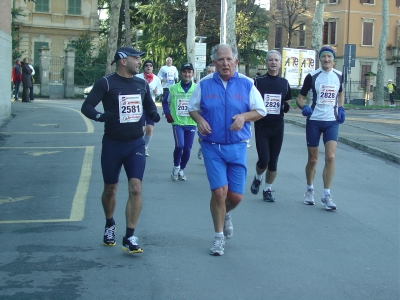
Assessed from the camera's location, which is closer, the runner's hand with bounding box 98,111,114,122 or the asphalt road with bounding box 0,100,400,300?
the asphalt road with bounding box 0,100,400,300

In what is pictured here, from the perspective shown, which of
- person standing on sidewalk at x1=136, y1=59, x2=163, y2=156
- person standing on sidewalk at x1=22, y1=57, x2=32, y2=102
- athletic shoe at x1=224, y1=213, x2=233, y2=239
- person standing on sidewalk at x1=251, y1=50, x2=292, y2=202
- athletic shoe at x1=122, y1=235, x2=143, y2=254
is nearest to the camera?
athletic shoe at x1=122, y1=235, x2=143, y2=254

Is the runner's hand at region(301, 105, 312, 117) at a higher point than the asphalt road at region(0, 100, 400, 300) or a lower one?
higher

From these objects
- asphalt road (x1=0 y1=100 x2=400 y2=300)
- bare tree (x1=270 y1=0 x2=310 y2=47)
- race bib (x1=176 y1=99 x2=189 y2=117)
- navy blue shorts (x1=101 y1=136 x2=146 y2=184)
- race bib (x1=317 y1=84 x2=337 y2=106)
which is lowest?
asphalt road (x1=0 y1=100 x2=400 y2=300)

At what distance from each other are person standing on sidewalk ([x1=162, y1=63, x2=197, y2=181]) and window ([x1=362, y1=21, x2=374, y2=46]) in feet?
193

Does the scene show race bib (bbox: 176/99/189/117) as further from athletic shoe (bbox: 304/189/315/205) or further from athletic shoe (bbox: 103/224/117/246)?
athletic shoe (bbox: 103/224/117/246)

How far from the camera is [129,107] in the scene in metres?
6.75

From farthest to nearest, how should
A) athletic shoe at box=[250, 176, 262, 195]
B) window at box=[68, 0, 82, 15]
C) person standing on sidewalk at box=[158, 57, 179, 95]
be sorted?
1. window at box=[68, 0, 82, 15]
2. person standing on sidewalk at box=[158, 57, 179, 95]
3. athletic shoe at box=[250, 176, 262, 195]

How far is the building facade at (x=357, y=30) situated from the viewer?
66062 mm

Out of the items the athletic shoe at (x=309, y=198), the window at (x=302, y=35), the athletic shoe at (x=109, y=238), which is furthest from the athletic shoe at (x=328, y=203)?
the window at (x=302, y=35)

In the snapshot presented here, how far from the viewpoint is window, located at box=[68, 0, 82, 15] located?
55.2 meters

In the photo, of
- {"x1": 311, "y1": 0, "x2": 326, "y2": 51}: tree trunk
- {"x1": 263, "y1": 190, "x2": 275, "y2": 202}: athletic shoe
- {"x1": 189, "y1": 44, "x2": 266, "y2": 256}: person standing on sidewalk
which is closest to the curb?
{"x1": 263, "y1": 190, "x2": 275, "y2": 202}: athletic shoe

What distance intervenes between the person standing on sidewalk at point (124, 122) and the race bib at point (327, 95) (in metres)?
3.11

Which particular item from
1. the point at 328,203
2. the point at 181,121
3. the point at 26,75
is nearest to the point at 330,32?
the point at 26,75

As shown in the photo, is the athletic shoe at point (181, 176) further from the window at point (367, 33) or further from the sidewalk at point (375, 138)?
the window at point (367, 33)
